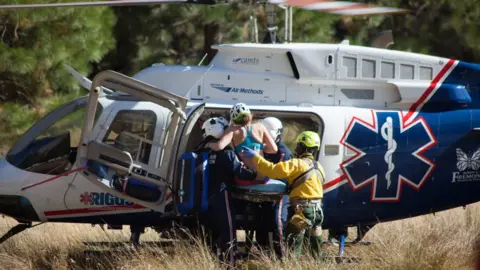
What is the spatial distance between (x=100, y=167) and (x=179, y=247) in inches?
44.4

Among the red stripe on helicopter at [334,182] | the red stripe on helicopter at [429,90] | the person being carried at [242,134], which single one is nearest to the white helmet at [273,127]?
the person being carried at [242,134]

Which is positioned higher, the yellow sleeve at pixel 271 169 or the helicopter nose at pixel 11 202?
the yellow sleeve at pixel 271 169

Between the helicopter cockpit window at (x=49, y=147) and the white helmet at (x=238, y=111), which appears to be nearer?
the white helmet at (x=238, y=111)

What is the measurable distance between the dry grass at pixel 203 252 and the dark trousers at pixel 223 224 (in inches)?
6.2

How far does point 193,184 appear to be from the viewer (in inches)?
341

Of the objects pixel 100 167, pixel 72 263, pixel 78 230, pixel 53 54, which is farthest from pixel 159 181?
pixel 53 54

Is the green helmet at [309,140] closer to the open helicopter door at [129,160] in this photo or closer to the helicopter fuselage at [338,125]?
the helicopter fuselage at [338,125]

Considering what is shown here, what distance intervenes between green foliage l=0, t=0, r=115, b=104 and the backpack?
27.1ft

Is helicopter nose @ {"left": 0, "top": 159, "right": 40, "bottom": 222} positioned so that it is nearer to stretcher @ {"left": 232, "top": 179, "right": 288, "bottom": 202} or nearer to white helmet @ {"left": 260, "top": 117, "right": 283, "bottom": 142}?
stretcher @ {"left": 232, "top": 179, "right": 288, "bottom": 202}

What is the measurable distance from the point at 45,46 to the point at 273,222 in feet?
28.9

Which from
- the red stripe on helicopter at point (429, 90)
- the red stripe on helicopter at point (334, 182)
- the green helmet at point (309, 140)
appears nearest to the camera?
the green helmet at point (309, 140)

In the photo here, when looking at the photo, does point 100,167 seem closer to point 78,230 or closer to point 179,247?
point 179,247

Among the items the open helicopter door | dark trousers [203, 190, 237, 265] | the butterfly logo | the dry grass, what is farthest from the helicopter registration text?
the butterfly logo

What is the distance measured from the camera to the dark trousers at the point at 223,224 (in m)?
8.60
